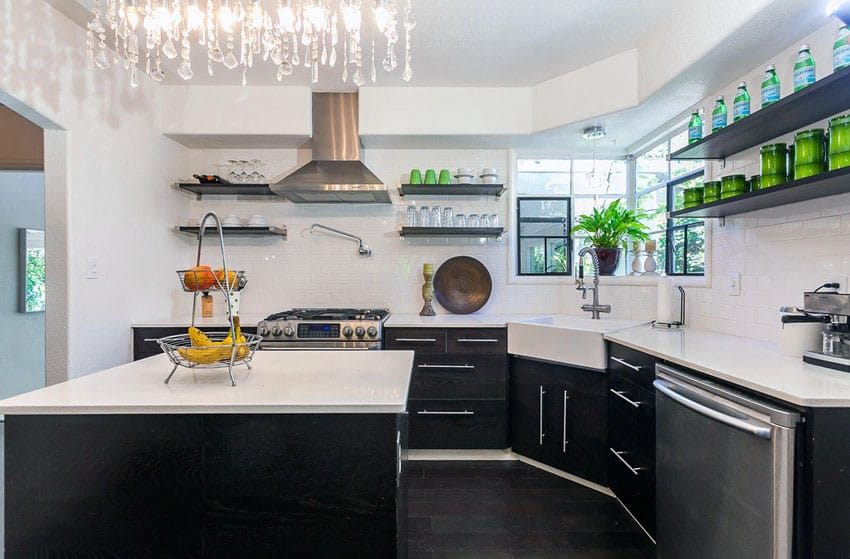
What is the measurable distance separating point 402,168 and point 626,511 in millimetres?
2832

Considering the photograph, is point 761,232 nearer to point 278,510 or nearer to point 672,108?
point 672,108

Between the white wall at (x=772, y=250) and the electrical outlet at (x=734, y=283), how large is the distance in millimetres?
23

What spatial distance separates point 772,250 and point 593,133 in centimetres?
144

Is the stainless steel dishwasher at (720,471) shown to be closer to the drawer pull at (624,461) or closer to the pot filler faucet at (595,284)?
the drawer pull at (624,461)

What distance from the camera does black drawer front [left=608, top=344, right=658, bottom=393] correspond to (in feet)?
6.47

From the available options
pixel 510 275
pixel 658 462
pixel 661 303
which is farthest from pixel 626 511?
pixel 510 275

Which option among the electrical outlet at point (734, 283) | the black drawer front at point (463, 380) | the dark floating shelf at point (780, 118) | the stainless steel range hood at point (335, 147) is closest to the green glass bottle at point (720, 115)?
the dark floating shelf at point (780, 118)

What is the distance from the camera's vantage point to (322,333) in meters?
2.88

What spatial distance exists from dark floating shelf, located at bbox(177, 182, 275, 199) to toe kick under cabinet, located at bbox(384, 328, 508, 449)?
5.69 ft

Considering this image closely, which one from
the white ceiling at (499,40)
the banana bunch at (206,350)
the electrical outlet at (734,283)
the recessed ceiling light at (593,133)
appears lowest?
the banana bunch at (206,350)

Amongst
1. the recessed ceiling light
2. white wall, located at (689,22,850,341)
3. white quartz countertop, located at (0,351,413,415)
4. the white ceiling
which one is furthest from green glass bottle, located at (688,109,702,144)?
white quartz countertop, located at (0,351,413,415)

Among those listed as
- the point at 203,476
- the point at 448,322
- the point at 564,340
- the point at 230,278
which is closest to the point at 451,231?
the point at 448,322

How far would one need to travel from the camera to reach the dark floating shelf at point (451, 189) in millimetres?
3285

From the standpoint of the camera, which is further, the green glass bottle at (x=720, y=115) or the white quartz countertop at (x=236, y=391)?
the green glass bottle at (x=720, y=115)
